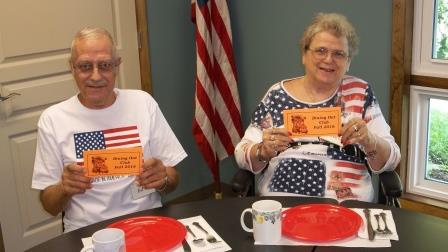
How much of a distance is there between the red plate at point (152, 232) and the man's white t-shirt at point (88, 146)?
0.32m

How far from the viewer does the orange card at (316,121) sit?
165 cm

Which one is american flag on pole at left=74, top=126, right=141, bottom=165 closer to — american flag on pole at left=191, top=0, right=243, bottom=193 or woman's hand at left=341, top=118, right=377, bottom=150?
woman's hand at left=341, top=118, right=377, bottom=150

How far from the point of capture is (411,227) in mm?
1406

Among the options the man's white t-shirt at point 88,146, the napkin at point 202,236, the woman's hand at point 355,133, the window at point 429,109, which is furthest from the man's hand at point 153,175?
the window at point 429,109

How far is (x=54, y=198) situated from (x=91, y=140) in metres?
0.23

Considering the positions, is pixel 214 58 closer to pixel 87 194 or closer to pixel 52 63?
pixel 52 63

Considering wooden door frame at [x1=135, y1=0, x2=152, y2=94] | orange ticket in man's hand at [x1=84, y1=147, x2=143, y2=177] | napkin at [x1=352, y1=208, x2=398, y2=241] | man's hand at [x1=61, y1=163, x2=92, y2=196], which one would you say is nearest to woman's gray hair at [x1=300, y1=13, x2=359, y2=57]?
napkin at [x1=352, y1=208, x2=398, y2=241]

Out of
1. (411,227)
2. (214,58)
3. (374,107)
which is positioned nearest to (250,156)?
(374,107)

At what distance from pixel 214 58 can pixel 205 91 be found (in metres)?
0.24

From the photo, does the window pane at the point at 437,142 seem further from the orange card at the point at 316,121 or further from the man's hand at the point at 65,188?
the man's hand at the point at 65,188

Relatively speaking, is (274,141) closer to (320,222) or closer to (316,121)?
(316,121)

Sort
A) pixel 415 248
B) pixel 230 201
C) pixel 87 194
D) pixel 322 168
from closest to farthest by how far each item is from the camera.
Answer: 1. pixel 415 248
2. pixel 230 201
3. pixel 87 194
4. pixel 322 168

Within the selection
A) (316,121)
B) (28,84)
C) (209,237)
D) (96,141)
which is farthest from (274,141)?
(28,84)

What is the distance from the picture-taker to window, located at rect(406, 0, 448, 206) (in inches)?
101
